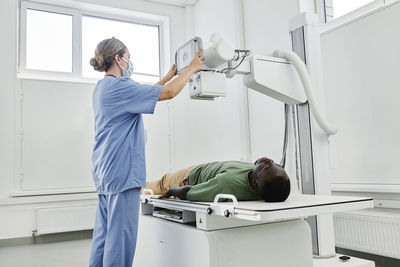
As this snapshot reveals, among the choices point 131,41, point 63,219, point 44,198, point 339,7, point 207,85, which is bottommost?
point 63,219

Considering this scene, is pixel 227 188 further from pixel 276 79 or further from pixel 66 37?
pixel 66 37

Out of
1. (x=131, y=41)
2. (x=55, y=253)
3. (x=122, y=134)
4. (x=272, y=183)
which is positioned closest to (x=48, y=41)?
(x=131, y=41)

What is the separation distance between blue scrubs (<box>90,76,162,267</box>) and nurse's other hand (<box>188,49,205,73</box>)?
176 millimetres

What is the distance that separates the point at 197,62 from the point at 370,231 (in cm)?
137

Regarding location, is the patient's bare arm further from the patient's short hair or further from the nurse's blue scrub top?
the patient's short hair

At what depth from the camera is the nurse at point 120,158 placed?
4.83ft

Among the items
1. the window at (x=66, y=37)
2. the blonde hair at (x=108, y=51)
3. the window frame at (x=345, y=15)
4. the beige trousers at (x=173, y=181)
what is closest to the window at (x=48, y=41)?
the window at (x=66, y=37)

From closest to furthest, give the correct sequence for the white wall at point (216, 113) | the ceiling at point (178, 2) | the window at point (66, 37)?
the white wall at point (216, 113) < the window at point (66, 37) < the ceiling at point (178, 2)

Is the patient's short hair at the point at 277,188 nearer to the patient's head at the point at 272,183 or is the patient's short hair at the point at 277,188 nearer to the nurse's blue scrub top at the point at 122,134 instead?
the patient's head at the point at 272,183

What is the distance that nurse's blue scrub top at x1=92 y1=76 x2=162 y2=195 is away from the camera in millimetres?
Answer: 1511

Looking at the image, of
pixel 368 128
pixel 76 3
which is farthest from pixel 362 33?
pixel 76 3

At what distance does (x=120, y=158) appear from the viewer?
60.0 inches

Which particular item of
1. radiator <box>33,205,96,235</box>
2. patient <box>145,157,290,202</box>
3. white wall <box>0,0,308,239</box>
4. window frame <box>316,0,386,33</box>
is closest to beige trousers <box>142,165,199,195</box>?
patient <box>145,157,290,202</box>

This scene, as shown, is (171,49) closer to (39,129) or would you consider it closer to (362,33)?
(39,129)
